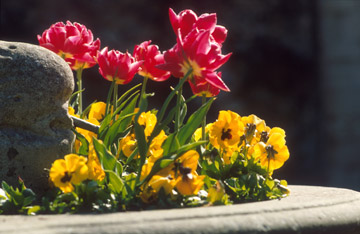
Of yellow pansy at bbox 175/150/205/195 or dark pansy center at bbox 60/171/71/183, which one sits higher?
yellow pansy at bbox 175/150/205/195

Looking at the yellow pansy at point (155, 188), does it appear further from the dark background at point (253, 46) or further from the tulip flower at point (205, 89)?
the dark background at point (253, 46)

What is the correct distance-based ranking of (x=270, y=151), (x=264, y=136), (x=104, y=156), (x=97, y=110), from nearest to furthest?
(x=104, y=156) < (x=270, y=151) < (x=264, y=136) < (x=97, y=110)

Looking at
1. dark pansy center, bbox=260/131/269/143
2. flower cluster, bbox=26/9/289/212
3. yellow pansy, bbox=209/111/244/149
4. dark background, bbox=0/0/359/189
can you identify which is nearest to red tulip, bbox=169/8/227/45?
flower cluster, bbox=26/9/289/212

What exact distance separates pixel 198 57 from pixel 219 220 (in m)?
0.43

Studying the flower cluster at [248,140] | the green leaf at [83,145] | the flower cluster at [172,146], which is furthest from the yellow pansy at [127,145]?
the flower cluster at [248,140]

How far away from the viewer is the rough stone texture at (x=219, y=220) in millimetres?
1137

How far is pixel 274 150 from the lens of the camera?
1.74 m

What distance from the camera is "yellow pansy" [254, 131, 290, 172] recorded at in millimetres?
1729

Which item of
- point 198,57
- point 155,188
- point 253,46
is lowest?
point 253,46

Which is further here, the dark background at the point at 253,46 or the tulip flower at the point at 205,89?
the dark background at the point at 253,46

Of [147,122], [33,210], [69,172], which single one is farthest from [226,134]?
[33,210]

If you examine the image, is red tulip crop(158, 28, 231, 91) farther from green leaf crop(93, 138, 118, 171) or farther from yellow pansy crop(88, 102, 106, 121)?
yellow pansy crop(88, 102, 106, 121)

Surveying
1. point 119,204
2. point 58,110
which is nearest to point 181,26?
point 58,110

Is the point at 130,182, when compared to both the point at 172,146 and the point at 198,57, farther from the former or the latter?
the point at 198,57
